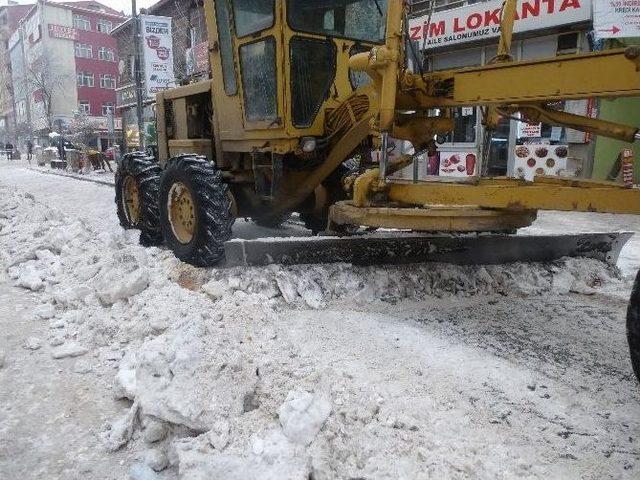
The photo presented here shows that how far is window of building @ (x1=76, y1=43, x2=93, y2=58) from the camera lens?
199 ft

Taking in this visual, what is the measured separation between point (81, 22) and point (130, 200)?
6437 centimetres

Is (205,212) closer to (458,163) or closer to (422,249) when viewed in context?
(422,249)

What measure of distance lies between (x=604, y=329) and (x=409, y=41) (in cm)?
237

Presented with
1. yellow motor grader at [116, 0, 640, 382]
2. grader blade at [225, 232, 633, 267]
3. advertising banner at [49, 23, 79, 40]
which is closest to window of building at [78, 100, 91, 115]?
advertising banner at [49, 23, 79, 40]

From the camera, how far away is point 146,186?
20.2 feet

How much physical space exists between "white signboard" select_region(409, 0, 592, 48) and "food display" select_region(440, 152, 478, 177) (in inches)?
101

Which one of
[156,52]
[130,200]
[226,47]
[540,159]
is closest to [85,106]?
[156,52]

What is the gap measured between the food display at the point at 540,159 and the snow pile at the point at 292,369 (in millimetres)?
6995

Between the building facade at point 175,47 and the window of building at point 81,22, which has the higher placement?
the window of building at point 81,22

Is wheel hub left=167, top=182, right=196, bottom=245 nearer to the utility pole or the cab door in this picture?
the cab door

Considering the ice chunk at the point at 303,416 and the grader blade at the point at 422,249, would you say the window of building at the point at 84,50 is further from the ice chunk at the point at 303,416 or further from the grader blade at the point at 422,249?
the ice chunk at the point at 303,416

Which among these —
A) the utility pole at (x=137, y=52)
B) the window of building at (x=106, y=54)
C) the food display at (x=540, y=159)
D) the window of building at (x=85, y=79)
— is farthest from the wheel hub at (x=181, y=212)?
the window of building at (x=106, y=54)

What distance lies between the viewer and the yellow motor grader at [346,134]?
315 centimetres

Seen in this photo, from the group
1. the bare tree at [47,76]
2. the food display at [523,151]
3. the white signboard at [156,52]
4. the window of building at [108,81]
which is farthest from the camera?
the window of building at [108,81]
